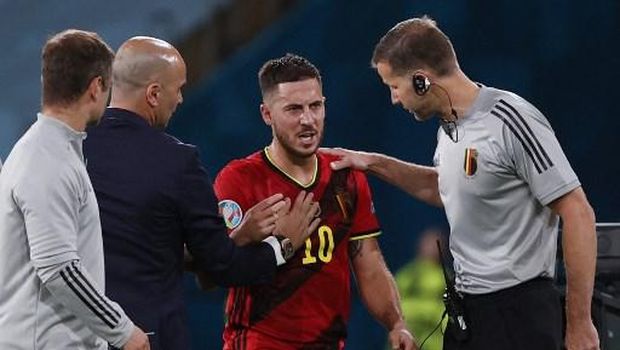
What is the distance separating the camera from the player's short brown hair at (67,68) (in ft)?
9.39

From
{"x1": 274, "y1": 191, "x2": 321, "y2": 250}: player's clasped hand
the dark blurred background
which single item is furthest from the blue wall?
{"x1": 274, "y1": 191, "x2": 321, "y2": 250}: player's clasped hand

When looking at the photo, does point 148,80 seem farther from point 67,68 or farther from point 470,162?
point 470,162

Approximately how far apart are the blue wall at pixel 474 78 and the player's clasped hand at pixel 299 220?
3385 millimetres

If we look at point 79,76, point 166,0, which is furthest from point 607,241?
point 166,0

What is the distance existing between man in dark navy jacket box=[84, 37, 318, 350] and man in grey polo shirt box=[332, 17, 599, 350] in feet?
1.74

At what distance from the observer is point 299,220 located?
3.48m

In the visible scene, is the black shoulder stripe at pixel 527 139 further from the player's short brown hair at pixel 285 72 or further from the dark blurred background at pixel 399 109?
the dark blurred background at pixel 399 109

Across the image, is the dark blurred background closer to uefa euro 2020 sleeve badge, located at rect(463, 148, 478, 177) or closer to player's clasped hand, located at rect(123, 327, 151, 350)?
uefa euro 2020 sleeve badge, located at rect(463, 148, 478, 177)

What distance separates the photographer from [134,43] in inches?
131

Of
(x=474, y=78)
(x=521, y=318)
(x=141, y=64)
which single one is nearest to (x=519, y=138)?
(x=521, y=318)

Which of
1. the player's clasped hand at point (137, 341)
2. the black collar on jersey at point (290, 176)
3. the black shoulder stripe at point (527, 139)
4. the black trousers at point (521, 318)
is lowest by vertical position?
the black trousers at point (521, 318)

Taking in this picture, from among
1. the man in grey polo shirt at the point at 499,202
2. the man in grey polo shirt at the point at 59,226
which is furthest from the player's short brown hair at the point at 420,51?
the man in grey polo shirt at the point at 59,226

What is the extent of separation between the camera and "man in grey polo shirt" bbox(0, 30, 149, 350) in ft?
9.12

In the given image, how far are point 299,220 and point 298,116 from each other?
0.28m
